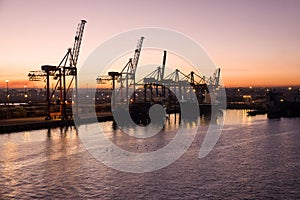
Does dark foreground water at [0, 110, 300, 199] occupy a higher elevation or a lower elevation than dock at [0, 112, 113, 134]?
lower

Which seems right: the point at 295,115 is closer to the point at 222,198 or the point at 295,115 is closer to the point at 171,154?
the point at 171,154

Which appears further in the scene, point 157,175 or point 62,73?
point 62,73

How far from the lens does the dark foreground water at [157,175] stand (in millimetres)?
14125

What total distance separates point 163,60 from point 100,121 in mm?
42473

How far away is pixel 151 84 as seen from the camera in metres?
76.2

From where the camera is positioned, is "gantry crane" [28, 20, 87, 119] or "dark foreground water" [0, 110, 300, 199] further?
"gantry crane" [28, 20, 87, 119]

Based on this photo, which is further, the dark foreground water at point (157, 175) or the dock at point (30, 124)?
the dock at point (30, 124)

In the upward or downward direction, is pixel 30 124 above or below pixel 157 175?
above

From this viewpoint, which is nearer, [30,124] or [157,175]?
[157,175]

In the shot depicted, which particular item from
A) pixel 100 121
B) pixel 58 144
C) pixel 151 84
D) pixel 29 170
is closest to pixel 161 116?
pixel 100 121

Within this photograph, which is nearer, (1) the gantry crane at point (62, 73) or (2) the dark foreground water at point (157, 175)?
(2) the dark foreground water at point (157, 175)

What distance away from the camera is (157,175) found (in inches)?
671

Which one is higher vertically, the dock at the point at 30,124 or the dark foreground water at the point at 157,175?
the dock at the point at 30,124

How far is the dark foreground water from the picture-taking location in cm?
1412
